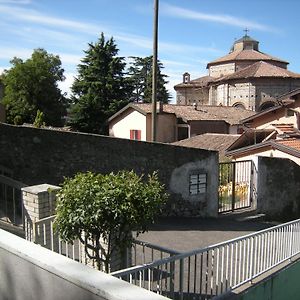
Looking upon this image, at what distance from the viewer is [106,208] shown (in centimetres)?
438

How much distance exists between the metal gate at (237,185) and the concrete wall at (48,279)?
32.9 feet

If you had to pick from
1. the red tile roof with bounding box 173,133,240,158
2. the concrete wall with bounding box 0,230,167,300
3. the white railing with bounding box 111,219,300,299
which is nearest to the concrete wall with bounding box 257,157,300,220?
the white railing with bounding box 111,219,300,299

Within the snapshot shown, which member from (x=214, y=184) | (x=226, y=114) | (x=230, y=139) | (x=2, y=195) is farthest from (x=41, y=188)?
(x=226, y=114)

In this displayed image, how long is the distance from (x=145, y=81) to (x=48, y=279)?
58104 mm

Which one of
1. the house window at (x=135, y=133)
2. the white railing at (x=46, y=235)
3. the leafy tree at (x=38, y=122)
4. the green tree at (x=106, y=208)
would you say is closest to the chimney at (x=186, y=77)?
the house window at (x=135, y=133)

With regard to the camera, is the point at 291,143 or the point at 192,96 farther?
the point at 192,96

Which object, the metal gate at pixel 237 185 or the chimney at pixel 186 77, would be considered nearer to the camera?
the metal gate at pixel 237 185

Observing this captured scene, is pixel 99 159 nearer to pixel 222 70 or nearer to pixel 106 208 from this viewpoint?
pixel 106 208

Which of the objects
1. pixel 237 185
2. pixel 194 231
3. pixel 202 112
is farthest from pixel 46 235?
pixel 202 112

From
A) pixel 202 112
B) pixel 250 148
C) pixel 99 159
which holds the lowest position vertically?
pixel 250 148

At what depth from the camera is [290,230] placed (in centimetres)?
815

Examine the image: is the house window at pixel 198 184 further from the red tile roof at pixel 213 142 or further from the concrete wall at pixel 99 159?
the red tile roof at pixel 213 142

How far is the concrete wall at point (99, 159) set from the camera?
998cm

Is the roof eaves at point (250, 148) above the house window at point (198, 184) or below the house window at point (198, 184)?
above
